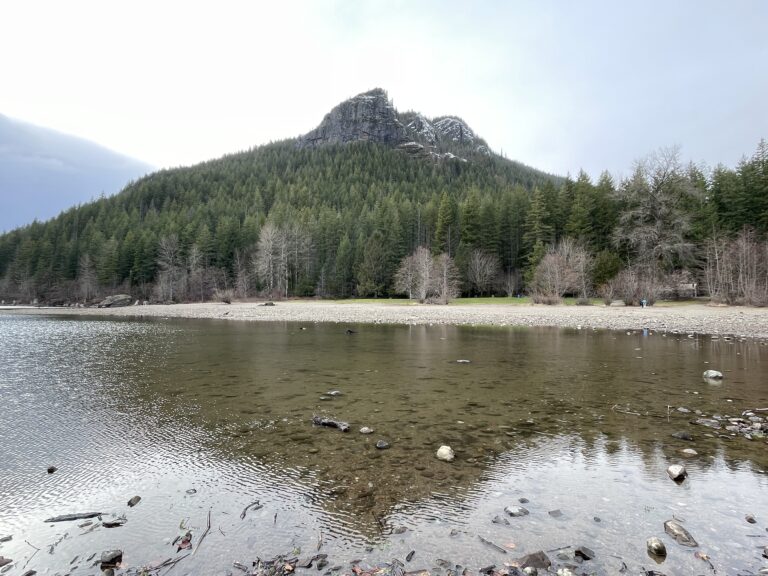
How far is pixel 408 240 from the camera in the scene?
80.8m

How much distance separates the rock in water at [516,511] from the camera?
4602mm

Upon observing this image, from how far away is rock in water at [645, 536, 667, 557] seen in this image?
384 centimetres

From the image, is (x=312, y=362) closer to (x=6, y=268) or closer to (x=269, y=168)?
(x=6, y=268)

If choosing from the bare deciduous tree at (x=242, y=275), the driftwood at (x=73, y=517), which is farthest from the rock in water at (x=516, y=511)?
the bare deciduous tree at (x=242, y=275)

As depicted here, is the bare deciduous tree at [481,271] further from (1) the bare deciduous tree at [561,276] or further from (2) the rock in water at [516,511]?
(2) the rock in water at [516,511]

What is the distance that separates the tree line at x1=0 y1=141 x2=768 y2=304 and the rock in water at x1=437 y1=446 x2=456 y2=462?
151 ft

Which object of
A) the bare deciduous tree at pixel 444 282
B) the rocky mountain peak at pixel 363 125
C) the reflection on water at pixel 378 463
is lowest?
the reflection on water at pixel 378 463

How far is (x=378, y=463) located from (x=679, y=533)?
3.68 m

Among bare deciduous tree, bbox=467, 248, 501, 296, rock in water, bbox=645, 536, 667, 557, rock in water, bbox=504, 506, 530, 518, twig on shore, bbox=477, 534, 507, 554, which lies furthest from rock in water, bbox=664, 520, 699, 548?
bare deciduous tree, bbox=467, 248, 501, 296

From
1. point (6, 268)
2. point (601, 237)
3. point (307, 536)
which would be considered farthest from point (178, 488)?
point (6, 268)

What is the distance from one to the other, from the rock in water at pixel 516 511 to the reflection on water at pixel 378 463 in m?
0.09

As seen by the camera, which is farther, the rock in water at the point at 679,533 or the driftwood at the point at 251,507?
the driftwood at the point at 251,507

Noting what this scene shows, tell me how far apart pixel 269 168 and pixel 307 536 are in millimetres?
165564

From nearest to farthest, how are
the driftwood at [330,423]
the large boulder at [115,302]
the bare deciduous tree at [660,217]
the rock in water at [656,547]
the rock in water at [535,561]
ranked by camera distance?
the rock in water at [535,561]
the rock in water at [656,547]
the driftwood at [330,423]
the bare deciduous tree at [660,217]
the large boulder at [115,302]
